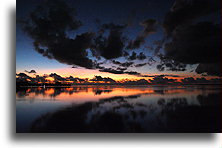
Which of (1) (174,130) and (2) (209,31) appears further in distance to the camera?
(2) (209,31)

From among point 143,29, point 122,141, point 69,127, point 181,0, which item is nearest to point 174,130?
point 122,141

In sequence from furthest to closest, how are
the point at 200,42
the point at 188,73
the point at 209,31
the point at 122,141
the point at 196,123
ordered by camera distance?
1. the point at 188,73
2. the point at 200,42
3. the point at 209,31
4. the point at 196,123
5. the point at 122,141

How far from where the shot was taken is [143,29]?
674cm

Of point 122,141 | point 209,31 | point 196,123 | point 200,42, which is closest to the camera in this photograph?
point 122,141

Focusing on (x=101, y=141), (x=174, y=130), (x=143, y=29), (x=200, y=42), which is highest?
(x=143, y=29)

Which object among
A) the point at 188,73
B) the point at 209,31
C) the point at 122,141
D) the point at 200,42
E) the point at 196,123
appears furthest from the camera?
the point at 188,73

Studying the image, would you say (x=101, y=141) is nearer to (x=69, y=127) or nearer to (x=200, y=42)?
(x=69, y=127)

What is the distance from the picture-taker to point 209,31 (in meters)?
5.98

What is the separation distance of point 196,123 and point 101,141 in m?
2.82

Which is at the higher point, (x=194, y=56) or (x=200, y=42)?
(x=200, y=42)

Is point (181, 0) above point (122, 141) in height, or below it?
above

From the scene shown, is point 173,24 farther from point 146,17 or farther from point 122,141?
point 122,141

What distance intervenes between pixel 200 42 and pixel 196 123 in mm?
3157

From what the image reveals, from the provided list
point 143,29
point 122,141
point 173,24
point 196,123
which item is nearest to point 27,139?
point 122,141
